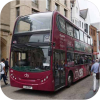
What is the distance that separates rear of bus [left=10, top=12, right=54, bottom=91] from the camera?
286 inches

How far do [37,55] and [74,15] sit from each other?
28.2 m

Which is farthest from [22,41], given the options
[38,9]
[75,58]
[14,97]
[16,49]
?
[38,9]

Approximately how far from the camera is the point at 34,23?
26.4 feet

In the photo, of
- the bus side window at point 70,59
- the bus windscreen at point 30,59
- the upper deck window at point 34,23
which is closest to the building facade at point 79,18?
the bus side window at point 70,59

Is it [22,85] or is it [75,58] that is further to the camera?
[75,58]

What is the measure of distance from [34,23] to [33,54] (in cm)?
172

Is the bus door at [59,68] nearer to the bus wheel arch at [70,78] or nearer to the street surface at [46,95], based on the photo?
the street surface at [46,95]

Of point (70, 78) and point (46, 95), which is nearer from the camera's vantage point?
point (46, 95)

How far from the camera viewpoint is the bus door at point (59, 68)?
25.0 ft

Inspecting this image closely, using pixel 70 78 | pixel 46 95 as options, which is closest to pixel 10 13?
pixel 70 78

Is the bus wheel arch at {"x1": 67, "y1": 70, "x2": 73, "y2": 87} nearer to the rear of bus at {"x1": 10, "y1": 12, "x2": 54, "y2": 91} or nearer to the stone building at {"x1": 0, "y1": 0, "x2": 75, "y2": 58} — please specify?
the rear of bus at {"x1": 10, "y1": 12, "x2": 54, "y2": 91}

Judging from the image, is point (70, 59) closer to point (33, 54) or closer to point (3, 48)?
point (33, 54)

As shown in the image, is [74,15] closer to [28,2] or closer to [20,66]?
[28,2]

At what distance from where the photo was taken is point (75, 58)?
10.8 m
